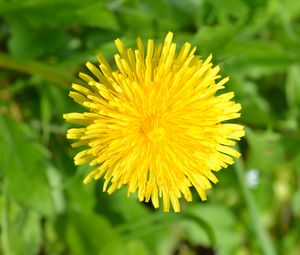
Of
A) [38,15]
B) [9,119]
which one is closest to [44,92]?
[9,119]

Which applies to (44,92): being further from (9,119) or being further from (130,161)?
(130,161)

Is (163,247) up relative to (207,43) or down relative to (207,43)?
down

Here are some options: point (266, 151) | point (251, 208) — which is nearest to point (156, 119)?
point (251, 208)

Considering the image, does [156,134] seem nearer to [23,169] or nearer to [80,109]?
[80,109]

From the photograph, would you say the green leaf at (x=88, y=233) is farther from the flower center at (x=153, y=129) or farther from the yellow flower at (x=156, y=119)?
the flower center at (x=153, y=129)

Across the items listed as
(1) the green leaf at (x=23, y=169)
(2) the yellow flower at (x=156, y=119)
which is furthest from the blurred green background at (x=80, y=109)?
(2) the yellow flower at (x=156, y=119)

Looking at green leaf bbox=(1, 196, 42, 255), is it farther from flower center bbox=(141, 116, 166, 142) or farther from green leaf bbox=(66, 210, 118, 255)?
flower center bbox=(141, 116, 166, 142)
